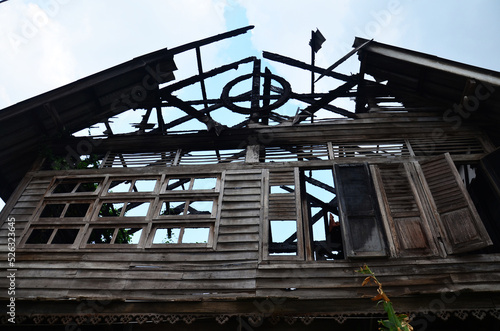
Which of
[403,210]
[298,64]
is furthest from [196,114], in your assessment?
[403,210]

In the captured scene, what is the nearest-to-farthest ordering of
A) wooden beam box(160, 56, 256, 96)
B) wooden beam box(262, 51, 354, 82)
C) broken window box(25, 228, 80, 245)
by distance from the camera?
broken window box(25, 228, 80, 245) < wooden beam box(262, 51, 354, 82) < wooden beam box(160, 56, 256, 96)

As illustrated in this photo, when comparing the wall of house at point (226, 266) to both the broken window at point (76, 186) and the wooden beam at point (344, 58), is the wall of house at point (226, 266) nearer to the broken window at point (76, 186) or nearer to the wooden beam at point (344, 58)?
the broken window at point (76, 186)

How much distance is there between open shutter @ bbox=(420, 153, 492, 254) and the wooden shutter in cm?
25

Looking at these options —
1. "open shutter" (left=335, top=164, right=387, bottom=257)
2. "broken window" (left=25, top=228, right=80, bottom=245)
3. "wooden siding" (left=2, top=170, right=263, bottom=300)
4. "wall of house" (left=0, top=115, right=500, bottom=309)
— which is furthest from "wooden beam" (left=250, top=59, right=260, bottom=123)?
"broken window" (left=25, top=228, right=80, bottom=245)

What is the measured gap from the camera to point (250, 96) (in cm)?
1055

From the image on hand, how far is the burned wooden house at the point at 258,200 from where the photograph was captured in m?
5.73

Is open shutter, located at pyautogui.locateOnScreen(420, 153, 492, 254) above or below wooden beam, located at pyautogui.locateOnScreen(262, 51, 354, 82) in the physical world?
below

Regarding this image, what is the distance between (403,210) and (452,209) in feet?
2.49

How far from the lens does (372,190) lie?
7.26m

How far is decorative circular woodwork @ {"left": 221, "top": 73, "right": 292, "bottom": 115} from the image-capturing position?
32.7 ft

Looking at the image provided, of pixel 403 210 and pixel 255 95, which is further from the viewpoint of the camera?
pixel 255 95

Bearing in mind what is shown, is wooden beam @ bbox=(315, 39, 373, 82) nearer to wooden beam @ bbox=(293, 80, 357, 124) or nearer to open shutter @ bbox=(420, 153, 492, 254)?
wooden beam @ bbox=(293, 80, 357, 124)

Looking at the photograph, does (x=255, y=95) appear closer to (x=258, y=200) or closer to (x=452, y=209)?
(x=258, y=200)

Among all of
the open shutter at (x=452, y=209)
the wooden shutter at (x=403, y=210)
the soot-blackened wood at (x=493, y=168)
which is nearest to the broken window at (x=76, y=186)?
the wooden shutter at (x=403, y=210)
